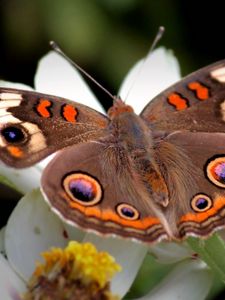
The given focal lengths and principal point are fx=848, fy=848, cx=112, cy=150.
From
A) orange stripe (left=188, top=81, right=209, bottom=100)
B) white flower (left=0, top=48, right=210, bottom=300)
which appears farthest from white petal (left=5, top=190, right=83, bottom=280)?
orange stripe (left=188, top=81, right=209, bottom=100)

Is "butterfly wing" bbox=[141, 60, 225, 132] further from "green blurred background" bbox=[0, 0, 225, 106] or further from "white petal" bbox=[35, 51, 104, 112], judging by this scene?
"green blurred background" bbox=[0, 0, 225, 106]

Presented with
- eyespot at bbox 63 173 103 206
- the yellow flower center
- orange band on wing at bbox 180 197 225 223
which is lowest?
the yellow flower center

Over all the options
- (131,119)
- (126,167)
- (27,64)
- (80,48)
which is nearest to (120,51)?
(80,48)

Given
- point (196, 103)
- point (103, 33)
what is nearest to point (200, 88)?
point (196, 103)

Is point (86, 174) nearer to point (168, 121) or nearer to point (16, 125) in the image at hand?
point (16, 125)

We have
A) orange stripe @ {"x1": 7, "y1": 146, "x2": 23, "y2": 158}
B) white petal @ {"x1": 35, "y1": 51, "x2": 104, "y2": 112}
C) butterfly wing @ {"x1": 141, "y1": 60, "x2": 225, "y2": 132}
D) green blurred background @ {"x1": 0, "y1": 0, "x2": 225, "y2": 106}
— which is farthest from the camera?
green blurred background @ {"x1": 0, "y1": 0, "x2": 225, "y2": 106}

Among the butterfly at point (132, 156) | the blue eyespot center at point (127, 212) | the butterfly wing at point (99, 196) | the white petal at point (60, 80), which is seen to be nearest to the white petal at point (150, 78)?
the white petal at point (60, 80)

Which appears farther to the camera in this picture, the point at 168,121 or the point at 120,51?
the point at 120,51

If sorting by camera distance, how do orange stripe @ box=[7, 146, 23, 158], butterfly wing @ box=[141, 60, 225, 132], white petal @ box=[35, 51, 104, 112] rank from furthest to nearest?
white petal @ box=[35, 51, 104, 112], butterfly wing @ box=[141, 60, 225, 132], orange stripe @ box=[7, 146, 23, 158]
